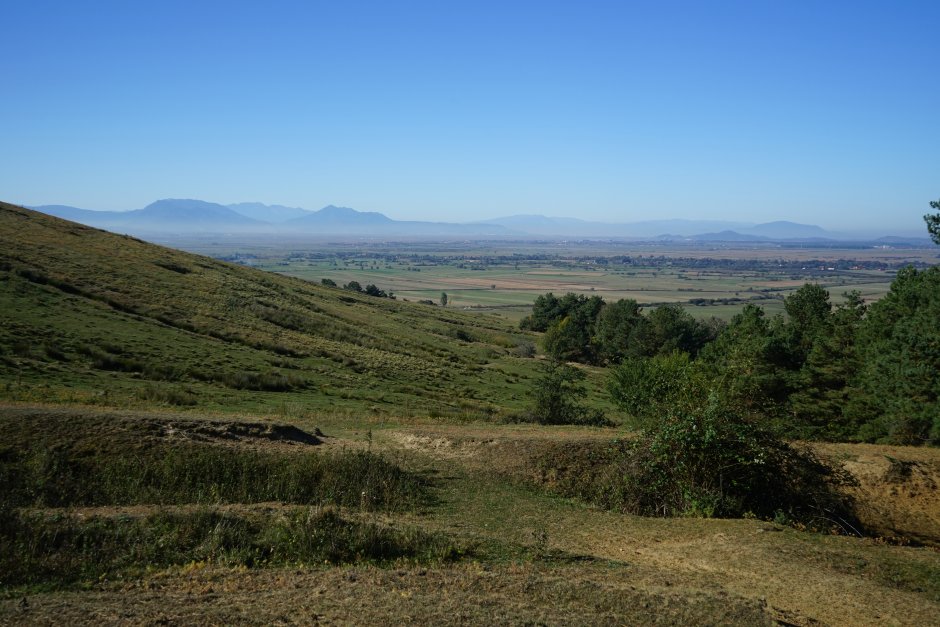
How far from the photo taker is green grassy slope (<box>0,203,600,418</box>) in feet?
88.7

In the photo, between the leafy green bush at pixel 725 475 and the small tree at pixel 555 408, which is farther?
the small tree at pixel 555 408

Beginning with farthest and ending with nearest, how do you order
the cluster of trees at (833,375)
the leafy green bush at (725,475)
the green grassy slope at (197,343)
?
the green grassy slope at (197,343)
the cluster of trees at (833,375)
the leafy green bush at (725,475)

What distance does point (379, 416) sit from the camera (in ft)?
85.7

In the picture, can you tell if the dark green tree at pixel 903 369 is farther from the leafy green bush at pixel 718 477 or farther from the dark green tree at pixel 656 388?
the leafy green bush at pixel 718 477

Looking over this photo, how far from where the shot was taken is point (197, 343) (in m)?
37.3

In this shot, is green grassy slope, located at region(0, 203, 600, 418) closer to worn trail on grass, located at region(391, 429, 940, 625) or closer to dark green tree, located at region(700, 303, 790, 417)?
dark green tree, located at region(700, 303, 790, 417)

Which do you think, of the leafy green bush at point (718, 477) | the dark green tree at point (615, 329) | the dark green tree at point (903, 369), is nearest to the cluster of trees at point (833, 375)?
the dark green tree at point (903, 369)

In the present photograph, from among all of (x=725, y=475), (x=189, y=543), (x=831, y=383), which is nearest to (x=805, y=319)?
(x=831, y=383)

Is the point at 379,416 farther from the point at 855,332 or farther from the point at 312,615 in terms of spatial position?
the point at 855,332

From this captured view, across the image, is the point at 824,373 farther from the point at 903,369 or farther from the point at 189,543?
the point at 189,543

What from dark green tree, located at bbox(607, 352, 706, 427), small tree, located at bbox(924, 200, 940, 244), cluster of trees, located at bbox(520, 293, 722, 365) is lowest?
cluster of trees, located at bbox(520, 293, 722, 365)

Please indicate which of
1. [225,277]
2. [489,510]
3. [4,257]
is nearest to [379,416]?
[489,510]

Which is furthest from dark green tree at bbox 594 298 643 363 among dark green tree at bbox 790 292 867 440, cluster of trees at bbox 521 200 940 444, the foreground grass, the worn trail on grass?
the foreground grass

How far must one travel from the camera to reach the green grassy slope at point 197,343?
27.0m
